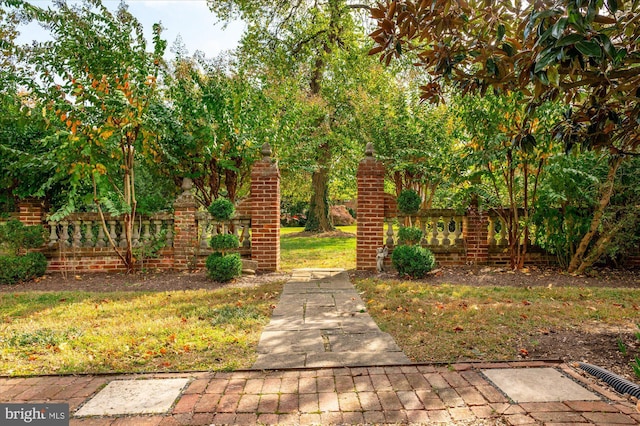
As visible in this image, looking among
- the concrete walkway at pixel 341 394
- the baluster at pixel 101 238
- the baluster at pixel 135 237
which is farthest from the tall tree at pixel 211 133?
the concrete walkway at pixel 341 394

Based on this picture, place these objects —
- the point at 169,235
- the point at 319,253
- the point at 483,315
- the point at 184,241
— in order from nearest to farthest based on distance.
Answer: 1. the point at 483,315
2. the point at 184,241
3. the point at 169,235
4. the point at 319,253

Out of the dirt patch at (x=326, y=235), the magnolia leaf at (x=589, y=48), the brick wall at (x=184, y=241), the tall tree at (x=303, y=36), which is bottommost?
the dirt patch at (x=326, y=235)

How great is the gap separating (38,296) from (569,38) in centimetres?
657

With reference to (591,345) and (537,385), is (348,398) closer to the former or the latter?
(537,385)

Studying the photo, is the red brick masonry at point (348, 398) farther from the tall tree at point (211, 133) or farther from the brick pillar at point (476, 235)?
the tall tree at point (211, 133)

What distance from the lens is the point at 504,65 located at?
3045 mm

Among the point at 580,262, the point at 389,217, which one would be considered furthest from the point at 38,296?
the point at 580,262

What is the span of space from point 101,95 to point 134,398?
5.09m

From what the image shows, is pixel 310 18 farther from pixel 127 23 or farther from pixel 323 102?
pixel 127 23

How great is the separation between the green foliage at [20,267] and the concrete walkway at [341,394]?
14.7ft

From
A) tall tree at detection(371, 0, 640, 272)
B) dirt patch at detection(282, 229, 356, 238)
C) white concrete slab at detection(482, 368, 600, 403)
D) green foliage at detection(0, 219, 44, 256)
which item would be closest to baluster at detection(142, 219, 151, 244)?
green foliage at detection(0, 219, 44, 256)

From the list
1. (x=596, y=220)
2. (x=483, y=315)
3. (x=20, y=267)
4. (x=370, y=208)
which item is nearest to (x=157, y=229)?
(x=20, y=267)

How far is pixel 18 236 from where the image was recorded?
647cm

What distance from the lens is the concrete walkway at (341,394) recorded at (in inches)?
91.7
